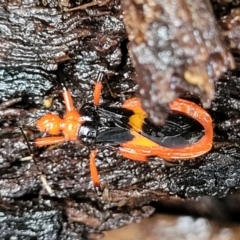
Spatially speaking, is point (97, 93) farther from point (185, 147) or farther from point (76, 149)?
point (185, 147)

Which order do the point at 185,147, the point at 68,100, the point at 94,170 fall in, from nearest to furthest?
the point at 185,147 < the point at 68,100 < the point at 94,170

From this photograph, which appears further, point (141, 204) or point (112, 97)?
point (141, 204)

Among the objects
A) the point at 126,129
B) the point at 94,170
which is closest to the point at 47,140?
the point at 94,170

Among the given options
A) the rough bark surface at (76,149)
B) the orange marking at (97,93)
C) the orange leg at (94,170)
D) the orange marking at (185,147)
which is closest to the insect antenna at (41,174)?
the rough bark surface at (76,149)

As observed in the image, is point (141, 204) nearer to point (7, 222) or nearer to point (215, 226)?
point (215, 226)

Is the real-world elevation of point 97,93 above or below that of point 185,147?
above

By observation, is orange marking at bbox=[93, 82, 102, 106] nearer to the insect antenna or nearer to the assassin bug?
the assassin bug

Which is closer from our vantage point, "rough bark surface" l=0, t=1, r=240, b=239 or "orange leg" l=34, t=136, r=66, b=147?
"rough bark surface" l=0, t=1, r=240, b=239

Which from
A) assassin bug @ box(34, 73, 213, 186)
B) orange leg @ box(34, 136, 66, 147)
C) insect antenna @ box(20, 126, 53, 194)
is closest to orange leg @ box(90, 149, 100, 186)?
assassin bug @ box(34, 73, 213, 186)

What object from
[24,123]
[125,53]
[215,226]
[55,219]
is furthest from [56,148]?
[215,226]
